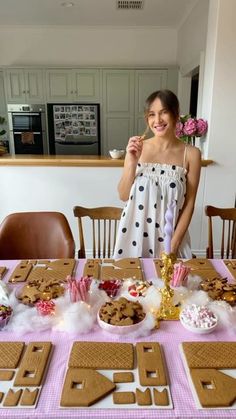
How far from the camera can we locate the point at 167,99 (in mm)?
1438

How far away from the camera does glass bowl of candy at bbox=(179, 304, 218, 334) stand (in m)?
0.96

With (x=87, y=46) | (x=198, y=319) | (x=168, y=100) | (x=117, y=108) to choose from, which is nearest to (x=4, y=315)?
(x=198, y=319)

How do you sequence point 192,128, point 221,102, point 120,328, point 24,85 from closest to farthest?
point 120,328, point 221,102, point 192,128, point 24,85

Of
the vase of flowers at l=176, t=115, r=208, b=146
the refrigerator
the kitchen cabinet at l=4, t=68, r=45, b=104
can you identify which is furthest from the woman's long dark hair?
the kitchen cabinet at l=4, t=68, r=45, b=104

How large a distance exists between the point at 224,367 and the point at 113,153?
86.2 inches

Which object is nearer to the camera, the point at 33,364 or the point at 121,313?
the point at 33,364

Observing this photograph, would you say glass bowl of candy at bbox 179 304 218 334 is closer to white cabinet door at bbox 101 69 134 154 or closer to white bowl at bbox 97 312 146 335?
white bowl at bbox 97 312 146 335

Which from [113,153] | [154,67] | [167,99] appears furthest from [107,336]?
[154,67]

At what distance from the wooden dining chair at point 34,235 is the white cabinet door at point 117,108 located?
3.45 meters

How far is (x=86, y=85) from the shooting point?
4828 mm

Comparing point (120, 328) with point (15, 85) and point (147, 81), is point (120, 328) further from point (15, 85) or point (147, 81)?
point (15, 85)

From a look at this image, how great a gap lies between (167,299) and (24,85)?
454 cm

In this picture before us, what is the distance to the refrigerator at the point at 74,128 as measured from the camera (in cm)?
484

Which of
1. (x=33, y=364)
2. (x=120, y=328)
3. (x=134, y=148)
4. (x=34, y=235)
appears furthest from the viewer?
(x=34, y=235)
